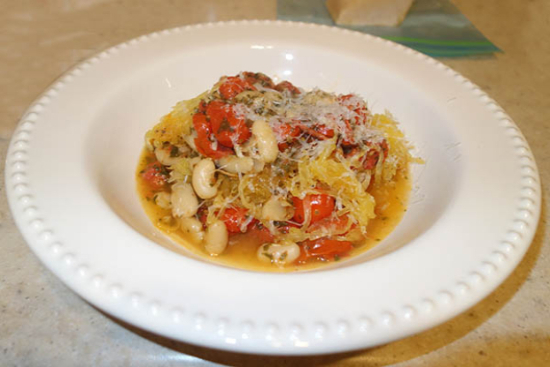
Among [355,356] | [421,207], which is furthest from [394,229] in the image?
[355,356]

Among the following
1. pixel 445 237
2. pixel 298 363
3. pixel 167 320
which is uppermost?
pixel 445 237

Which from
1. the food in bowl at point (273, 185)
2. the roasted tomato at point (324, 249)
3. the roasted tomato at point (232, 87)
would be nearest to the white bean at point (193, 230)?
the food in bowl at point (273, 185)

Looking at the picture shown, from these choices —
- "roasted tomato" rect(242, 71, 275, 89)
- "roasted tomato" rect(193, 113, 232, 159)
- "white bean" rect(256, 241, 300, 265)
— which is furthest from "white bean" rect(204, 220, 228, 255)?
"roasted tomato" rect(242, 71, 275, 89)

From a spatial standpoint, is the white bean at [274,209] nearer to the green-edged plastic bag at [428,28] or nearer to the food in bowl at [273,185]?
the food in bowl at [273,185]

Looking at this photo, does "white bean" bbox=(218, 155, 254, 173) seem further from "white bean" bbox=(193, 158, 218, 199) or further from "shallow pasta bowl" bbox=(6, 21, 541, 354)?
"shallow pasta bowl" bbox=(6, 21, 541, 354)

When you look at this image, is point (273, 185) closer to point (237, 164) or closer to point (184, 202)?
point (237, 164)

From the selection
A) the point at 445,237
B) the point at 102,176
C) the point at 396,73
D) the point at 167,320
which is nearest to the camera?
the point at 167,320

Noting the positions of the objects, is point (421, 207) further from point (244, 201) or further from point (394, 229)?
point (244, 201)
